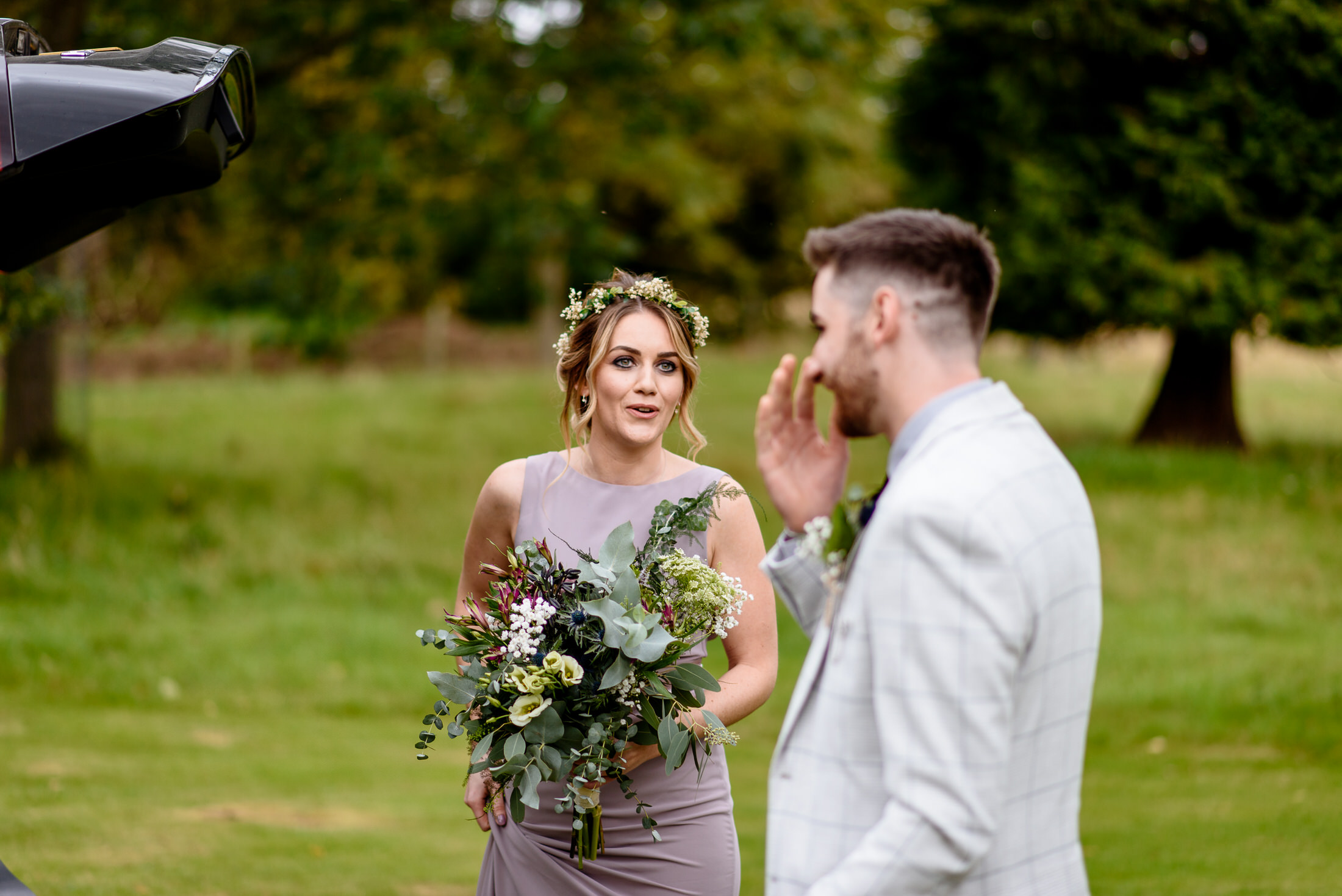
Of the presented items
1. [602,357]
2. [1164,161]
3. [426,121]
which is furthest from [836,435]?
[1164,161]

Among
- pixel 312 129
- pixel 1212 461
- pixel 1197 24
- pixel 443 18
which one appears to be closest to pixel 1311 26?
pixel 1197 24

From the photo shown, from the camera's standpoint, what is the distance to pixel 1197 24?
1389cm

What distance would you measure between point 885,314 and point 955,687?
2.01 feet

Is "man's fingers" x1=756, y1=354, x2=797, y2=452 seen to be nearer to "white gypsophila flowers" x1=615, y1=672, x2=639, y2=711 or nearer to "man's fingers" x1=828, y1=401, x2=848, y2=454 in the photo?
"man's fingers" x1=828, y1=401, x2=848, y2=454

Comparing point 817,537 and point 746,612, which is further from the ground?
point 817,537

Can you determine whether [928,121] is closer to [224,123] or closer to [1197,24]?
[1197,24]

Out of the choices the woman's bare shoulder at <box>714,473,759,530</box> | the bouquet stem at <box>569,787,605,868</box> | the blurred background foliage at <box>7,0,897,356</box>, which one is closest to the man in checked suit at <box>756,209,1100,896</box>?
the bouquet stem at <box>569,787,605,868</box>

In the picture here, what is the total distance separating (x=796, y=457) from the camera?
236 cm

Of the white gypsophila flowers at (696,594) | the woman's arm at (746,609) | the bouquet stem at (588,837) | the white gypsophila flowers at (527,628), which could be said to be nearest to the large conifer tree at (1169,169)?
the woman's arm at (746,609)

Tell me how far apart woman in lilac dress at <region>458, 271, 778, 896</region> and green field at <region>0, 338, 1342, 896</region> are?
655 mm

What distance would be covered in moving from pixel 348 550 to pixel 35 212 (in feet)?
30.8

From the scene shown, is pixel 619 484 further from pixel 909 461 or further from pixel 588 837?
pixel 909 461

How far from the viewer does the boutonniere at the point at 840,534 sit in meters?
2.17

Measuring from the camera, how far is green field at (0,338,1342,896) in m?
6.60
